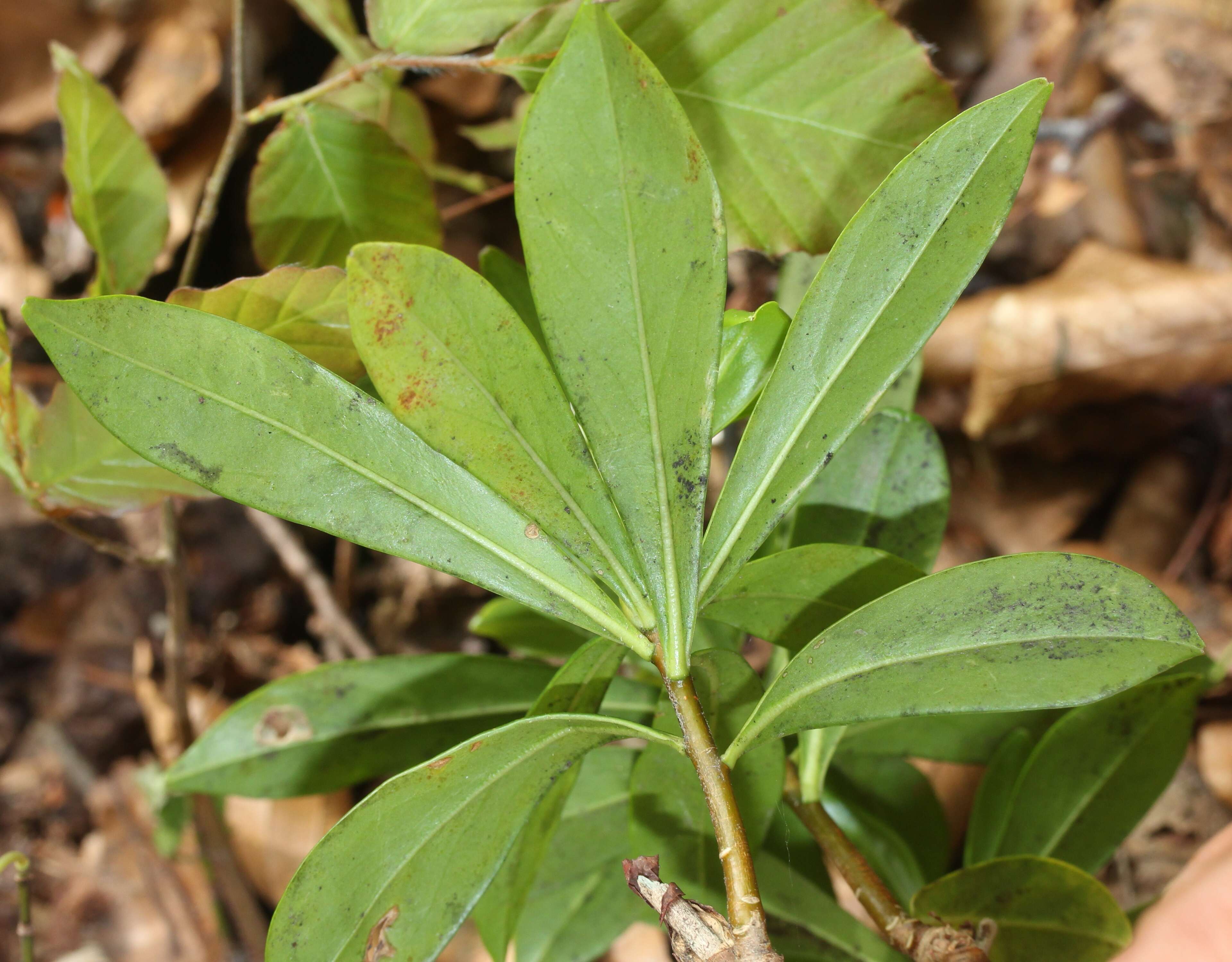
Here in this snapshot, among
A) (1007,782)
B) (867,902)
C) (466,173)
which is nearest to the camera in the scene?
(867,902)

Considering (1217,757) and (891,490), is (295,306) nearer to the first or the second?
(891,490)

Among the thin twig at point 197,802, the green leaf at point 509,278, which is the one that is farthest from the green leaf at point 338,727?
the green leaf at point 509,278

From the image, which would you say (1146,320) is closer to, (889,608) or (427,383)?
(889,608)

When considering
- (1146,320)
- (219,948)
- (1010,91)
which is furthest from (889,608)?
(219,948)

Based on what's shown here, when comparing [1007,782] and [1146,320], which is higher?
[1146,320]

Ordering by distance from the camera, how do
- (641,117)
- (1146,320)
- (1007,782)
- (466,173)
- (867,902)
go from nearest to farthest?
(641,117)
(867,902)
(1007,782)
(1146,320)
(466,173)

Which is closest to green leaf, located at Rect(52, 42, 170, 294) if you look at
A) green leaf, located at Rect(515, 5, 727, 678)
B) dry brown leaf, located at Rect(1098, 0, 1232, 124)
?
green leaf, located at Rect(515, 5, 727, 678)

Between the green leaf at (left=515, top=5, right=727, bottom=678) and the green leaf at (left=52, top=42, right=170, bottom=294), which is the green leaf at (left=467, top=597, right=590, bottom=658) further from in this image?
the green leaf at (left=52, top=42, right=170, bottom=294)
